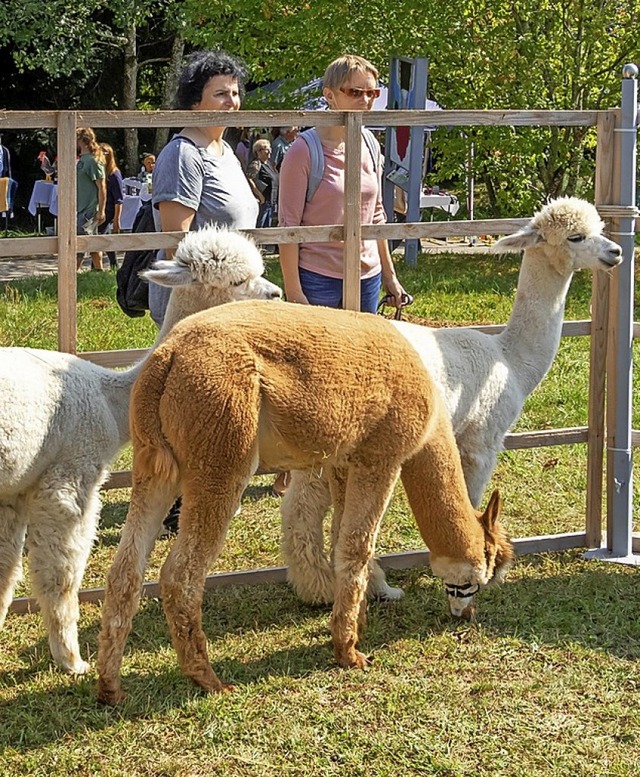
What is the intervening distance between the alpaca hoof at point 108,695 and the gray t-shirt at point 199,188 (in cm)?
174

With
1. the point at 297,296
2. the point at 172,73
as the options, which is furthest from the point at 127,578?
the point at 172,73

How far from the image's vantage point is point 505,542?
442 centimetres

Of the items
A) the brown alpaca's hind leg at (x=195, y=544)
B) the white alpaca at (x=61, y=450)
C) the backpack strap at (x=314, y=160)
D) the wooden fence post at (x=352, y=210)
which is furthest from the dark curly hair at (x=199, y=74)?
the brown alpaca's hind leg at (x=195, y=544)

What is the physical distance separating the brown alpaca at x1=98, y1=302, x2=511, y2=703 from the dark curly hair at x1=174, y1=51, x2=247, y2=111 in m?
1.39

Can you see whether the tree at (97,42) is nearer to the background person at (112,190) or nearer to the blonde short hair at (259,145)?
the blonde short hair at (259,145)

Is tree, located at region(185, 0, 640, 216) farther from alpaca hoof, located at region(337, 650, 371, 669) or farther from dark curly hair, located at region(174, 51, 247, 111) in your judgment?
alpaca hoof, located at region(337, 650, 371, 669)

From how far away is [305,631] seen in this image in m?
4.51

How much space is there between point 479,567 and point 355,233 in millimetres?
1443

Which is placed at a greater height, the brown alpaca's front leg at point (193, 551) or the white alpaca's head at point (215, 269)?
the white alpaca's head at point (215, 269)

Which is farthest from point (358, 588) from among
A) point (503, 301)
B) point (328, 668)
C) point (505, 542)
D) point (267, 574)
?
point (503, 301)

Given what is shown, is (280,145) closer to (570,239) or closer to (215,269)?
(570,239)

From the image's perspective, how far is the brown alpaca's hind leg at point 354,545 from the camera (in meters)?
4.09

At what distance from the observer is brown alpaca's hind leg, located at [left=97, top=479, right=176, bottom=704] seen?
369 cm

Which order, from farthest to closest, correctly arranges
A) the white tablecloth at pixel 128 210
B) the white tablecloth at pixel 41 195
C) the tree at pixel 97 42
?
the tree at pixel 97 42 < the white tablecloth at pixel 41 195 < the white tablecloth at pixel 128 210
